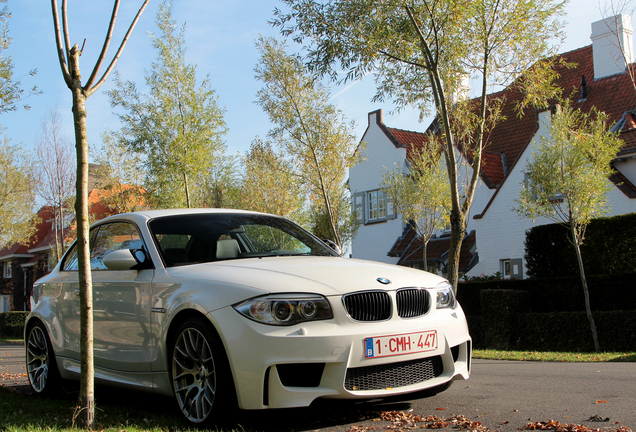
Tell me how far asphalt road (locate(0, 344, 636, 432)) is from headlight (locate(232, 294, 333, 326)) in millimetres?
702

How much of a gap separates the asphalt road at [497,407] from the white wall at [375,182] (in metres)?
24.1

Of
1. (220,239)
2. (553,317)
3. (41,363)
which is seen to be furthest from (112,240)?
(553,317)

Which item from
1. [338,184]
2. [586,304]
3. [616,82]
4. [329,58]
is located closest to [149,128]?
[338,184]

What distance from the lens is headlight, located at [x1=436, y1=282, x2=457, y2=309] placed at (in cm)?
505

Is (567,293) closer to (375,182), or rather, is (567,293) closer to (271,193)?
(271,193)

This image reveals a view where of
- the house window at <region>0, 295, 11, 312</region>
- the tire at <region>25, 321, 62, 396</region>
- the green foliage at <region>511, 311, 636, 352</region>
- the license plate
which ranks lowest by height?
the house window at <region>0, 295, 11, 312</region>

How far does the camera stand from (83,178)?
484cm

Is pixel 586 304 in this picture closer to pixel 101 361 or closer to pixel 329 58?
pixel 329 58

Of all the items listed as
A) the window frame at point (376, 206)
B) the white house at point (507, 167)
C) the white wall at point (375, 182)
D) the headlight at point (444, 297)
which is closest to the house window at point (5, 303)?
the white wall at point (375, 182)

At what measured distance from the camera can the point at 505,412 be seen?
493 centimetres

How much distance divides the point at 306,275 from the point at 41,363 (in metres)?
3.67

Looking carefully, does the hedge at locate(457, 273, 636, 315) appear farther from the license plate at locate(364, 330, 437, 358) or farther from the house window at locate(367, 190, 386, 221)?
the house window at locate(367, 190, 386, 221)

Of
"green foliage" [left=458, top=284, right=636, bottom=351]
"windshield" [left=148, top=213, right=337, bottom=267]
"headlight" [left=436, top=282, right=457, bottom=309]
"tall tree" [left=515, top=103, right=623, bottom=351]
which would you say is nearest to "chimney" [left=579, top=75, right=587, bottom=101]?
"tall tree" [left=515, top=103, right=623, bottom=351]

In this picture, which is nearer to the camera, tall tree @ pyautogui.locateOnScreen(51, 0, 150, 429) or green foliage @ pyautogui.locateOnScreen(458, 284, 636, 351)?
tall tree @ pyautogui.locateOnScreen(51, 0, 150, 429)
